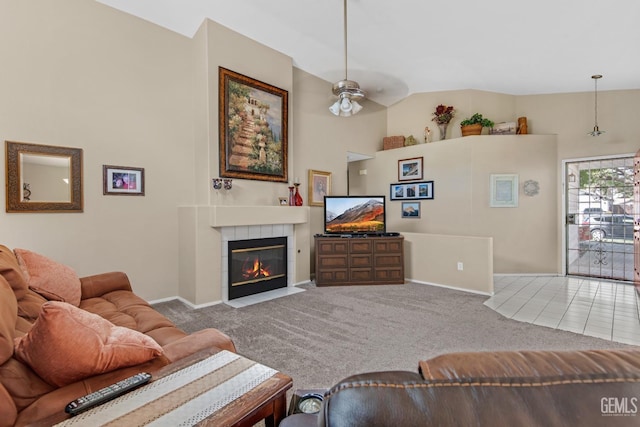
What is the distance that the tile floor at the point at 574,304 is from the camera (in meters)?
2.95

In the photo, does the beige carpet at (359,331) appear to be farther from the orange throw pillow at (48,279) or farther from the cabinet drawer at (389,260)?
the orange throw pillow at (48,279)

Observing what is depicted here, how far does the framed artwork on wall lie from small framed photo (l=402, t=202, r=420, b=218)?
9.03 ft

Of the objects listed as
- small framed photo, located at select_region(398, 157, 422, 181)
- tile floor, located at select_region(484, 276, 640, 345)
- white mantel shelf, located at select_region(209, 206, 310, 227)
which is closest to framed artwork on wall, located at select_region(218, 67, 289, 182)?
white mantel shelf, located at select_region(209, 206, 310, 227)

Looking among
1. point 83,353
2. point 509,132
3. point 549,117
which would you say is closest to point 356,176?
point 509,132

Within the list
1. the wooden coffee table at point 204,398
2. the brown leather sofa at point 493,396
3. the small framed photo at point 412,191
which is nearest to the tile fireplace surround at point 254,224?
the small framed photo at point 412,191

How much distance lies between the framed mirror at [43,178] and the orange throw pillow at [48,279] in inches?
36.7

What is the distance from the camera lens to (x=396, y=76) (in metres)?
5.30

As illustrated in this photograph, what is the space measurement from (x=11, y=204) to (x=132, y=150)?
120 centimetres

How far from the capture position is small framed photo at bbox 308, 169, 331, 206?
5.17 metres

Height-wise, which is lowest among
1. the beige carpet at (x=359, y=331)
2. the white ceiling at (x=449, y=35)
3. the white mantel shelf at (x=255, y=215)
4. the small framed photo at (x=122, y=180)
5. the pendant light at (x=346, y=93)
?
the beige carpet at (x=359, y=331)

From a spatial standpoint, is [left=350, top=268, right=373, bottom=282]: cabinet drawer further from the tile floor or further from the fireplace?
the tile floor

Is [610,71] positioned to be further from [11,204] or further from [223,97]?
[11,204]

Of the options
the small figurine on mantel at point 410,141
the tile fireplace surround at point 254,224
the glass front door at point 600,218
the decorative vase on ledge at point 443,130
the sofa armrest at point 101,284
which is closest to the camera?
the sofa armrest at point 101,284

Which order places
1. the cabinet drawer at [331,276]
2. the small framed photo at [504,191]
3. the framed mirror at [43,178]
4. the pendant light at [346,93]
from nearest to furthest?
the framed mirror at [43,178]
the pendant light at [346,93]
the cabinet drawer at [331,276]
the small framed photo at [504,191]
